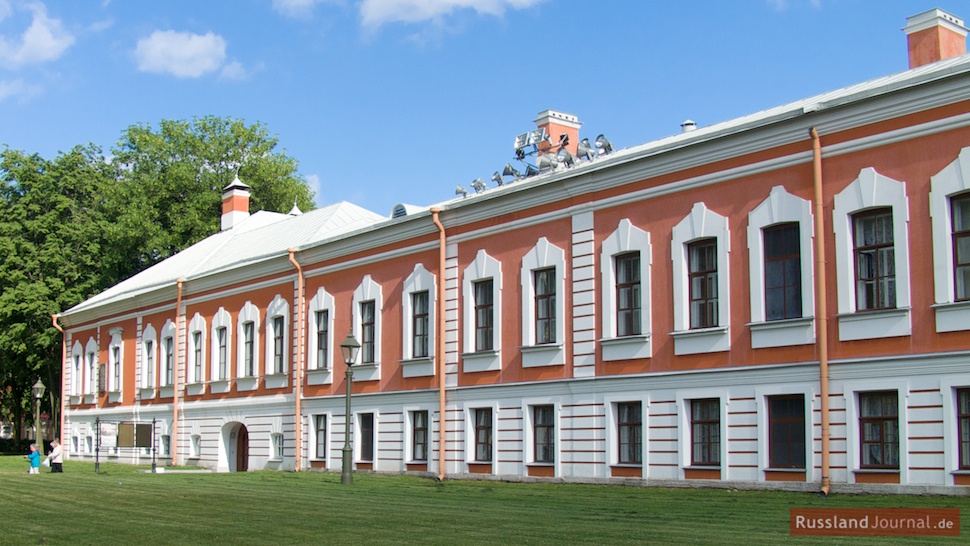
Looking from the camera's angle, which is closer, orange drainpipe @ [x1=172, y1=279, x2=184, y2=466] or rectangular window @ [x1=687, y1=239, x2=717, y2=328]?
rectangular window @ [x1=687, y1=239, x2=717, y2=328]

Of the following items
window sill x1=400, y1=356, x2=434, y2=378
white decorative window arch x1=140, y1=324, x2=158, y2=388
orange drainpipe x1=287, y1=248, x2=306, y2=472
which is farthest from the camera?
white decorative window arch x1=140, y1=324, x2=158, y2=388

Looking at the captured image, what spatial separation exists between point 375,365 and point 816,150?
14897 mm

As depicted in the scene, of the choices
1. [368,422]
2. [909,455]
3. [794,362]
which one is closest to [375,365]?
[368,422]

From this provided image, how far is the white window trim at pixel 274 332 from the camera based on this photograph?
116 feet

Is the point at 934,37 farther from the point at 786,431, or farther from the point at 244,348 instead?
the point at 244,348

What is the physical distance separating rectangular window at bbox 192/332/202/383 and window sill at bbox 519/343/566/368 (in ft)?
56.5

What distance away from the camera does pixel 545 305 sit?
26375 millimetres

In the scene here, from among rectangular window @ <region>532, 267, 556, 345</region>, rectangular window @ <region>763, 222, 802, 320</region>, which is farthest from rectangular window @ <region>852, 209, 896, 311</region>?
rectangular window @ <region>532, 267, 556, 345</region>

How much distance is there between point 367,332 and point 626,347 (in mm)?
10366

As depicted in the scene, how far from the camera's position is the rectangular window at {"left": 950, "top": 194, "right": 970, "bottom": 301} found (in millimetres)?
18578

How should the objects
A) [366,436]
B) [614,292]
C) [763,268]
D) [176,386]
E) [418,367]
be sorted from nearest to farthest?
[763,268] → [614,292] → [418,367] → [366,436] → [176,386]

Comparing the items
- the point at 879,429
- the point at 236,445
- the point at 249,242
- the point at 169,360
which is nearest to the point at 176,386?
the point at 169,360

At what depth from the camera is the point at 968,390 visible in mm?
18438

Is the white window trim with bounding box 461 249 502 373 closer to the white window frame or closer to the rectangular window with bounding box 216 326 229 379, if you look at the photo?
the white window frame
